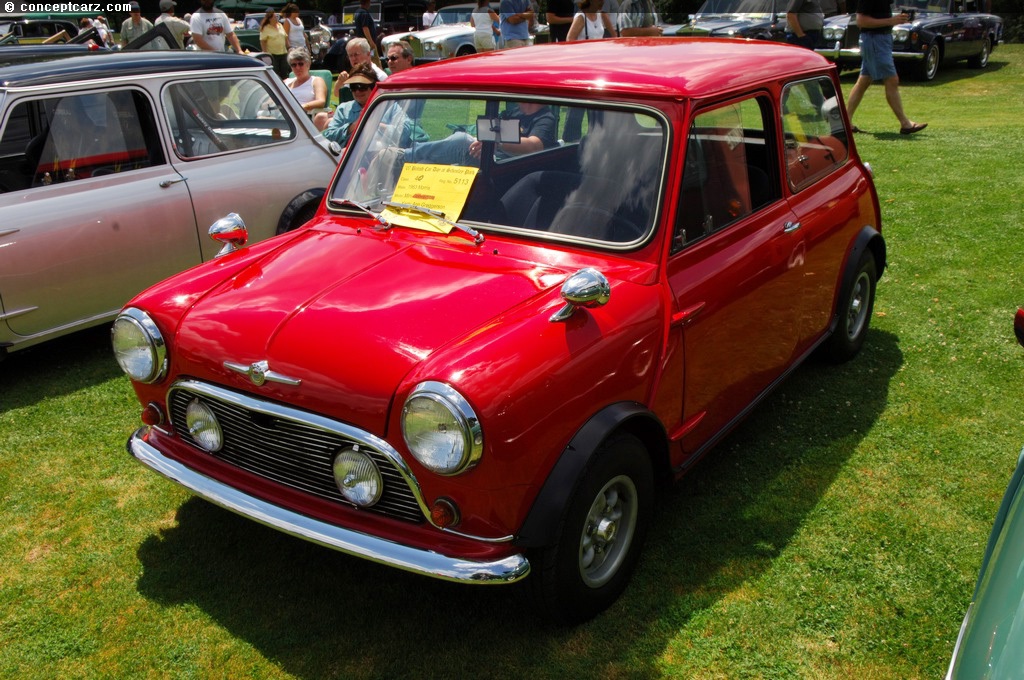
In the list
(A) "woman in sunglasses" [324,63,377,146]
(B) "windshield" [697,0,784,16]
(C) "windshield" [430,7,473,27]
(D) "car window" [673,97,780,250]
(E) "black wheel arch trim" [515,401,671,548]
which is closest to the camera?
(E) "black wheel arch trim" [515,401,671,548]

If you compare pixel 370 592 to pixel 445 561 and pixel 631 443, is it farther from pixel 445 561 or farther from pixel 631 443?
pixel 631 443

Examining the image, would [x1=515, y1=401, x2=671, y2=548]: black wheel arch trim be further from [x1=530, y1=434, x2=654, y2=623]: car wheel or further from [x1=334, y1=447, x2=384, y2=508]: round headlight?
[x1=334, y1=447, x2=384, y2=508]: round headlight

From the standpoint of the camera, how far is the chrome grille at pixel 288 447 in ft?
9.14

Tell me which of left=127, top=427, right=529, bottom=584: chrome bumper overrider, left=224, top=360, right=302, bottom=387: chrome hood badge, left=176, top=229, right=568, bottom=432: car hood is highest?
left=176, top=229, right=568, bottom=432: car hood

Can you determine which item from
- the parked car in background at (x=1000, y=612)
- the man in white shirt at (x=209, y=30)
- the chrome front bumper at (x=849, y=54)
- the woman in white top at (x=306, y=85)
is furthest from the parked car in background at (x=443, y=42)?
the parked car in background at (x=1000, y=612)

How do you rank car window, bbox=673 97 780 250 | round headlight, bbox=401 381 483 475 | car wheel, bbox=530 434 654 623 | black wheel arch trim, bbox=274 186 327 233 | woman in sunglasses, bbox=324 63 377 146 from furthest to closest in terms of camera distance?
woman in sunglasses, bbox=324 63 377 146 < black wheel arch trim, bbox=274 186 327 233 < car window, bbox=673 97 780 250 < car wheel, bbox=530 434 654 623 < round headlight, bbox=401 381 483 475

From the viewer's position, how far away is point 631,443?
3.04 metres

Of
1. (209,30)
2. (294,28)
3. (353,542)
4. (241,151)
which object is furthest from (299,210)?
(294,28)

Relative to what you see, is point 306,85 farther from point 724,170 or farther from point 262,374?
point 262,374

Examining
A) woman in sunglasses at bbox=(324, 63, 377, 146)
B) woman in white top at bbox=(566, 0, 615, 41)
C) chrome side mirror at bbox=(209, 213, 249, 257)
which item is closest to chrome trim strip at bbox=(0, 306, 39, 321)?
chrome side mirror at bbox=(209, 213, 249, 257)

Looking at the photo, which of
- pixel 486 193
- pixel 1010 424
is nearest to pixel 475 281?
pixel 486 193

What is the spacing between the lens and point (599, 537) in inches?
120

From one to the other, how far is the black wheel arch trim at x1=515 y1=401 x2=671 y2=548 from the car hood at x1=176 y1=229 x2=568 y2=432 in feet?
1.56

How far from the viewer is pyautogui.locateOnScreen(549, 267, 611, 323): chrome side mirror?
112 inches
